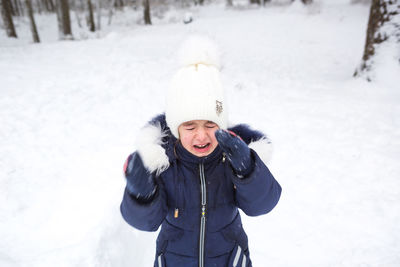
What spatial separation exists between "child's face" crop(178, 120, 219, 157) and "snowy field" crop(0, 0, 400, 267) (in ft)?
4.43

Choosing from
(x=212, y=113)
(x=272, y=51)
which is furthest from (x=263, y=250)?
(x=272, y=51)

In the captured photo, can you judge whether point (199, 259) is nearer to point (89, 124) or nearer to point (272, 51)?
point (89, 124)

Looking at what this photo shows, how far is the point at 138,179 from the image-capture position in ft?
4.13

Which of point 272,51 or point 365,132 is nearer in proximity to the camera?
point 365,132

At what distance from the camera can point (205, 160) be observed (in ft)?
5.03

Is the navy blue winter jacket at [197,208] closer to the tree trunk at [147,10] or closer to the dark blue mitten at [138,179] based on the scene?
the dark blue mitten at [138,179]

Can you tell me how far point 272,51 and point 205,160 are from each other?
892 centimetres

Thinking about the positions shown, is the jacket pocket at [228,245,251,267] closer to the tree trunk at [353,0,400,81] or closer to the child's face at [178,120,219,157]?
the child's face at [178,120,219,157]

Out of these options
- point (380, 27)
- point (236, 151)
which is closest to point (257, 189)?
point (236, 151)

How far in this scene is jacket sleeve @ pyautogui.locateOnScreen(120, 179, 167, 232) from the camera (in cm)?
133

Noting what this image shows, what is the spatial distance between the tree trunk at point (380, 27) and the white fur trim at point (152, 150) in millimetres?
5276

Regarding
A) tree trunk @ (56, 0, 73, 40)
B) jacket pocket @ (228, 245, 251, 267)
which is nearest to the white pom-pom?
jacket pocket @ (228, 245, 251, 267)

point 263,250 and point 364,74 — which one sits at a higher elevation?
point 364,74

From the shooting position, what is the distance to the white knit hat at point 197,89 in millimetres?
1493
